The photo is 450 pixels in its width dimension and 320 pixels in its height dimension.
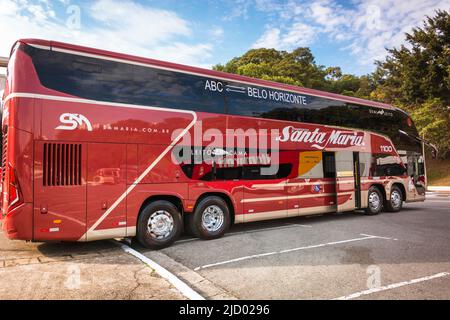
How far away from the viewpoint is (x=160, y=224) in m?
7.23

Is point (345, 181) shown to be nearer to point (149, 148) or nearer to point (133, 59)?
point (149, 148)

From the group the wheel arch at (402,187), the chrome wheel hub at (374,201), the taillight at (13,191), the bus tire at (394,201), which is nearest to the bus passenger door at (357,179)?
the chrome wheel hub at (374,201)

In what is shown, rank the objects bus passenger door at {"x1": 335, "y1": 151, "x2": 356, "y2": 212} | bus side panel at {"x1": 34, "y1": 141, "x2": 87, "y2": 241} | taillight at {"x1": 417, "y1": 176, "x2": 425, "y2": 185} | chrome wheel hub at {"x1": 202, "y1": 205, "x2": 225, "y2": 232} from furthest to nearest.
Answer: taillight at {"x1": 417, "y1": 176, "x2": 425, "y2": 185} → bus passenger door at {"x1": 335, "y1": 151, "x2": 356, "y2": 212} → chrome wheel hub at {"x1": 202, "y1": 205, "x2": 225, "y2": 232} → bus side panel at {"x1": 34, "y1": 141, "x2": 87, "y2": 241}

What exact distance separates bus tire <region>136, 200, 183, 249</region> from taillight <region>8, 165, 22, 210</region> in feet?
7.23

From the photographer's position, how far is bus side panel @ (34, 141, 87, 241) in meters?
6.00

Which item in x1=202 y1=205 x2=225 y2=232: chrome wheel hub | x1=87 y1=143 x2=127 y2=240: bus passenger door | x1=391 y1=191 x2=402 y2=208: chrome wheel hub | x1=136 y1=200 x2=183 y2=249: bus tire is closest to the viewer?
x1=87 y1=143 x2=127 y2=240: bus passenger door

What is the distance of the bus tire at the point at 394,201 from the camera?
12.8 meters

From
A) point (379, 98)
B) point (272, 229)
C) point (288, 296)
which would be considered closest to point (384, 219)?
point (272, 229)

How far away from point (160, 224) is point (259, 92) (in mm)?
4367

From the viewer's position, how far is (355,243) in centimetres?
732

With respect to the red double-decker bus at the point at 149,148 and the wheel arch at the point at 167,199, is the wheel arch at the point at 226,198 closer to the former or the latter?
the red double-decker bus at the point at 149,148

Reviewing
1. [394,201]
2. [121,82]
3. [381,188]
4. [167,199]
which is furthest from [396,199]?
[121,82]

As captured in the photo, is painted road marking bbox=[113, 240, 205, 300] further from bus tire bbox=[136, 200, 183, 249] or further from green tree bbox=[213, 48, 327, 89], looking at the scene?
green tree bbox=[213, 48, 327, 89]

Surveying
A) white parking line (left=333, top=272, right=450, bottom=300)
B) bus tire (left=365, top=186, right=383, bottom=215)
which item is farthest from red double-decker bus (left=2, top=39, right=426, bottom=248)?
white parking line (left=333, top=272, right=450, bottom=300)
